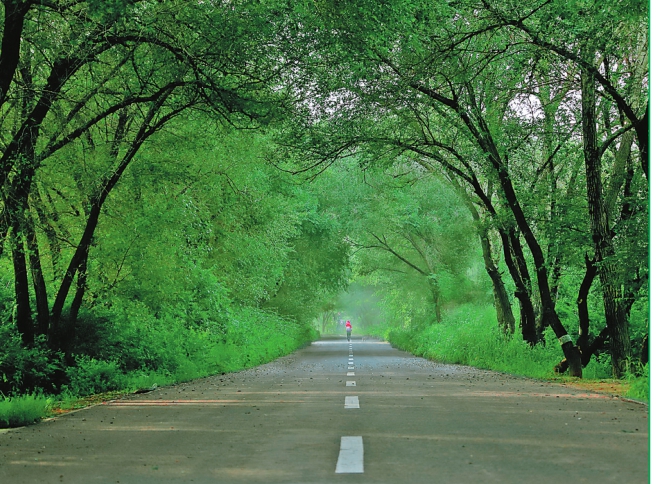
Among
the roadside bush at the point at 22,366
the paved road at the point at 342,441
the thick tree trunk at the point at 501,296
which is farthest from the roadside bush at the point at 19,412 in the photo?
the thick tree trunk at the point at 501,296

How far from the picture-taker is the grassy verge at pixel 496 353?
666 inches

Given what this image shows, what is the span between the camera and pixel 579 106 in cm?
1938

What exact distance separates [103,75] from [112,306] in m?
5.59

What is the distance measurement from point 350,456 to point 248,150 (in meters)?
18.7

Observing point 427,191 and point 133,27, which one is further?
point 427,191

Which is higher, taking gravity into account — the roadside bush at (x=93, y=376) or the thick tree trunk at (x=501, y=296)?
the thick tree trunk at (x=501, y=296)

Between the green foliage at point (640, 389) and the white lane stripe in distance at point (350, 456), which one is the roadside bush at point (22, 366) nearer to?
the white lane stripe in distance at point (350, 456)

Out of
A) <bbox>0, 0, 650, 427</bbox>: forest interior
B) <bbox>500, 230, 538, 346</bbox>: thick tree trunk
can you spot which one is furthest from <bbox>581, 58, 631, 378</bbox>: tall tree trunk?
<bbox>500, 230, 538, 346</bbox>: thick tree trunk

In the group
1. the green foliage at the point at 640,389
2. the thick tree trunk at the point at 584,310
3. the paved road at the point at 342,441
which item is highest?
the thick tree trunk at the point at 584,310

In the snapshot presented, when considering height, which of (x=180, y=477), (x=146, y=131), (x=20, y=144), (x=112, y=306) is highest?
(x=146, y=131)

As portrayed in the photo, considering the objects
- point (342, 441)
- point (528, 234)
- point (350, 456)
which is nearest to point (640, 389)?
point (342, 441)

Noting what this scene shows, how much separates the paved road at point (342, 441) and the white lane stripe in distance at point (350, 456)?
10 mm

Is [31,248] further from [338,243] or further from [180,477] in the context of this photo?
[338,243]
